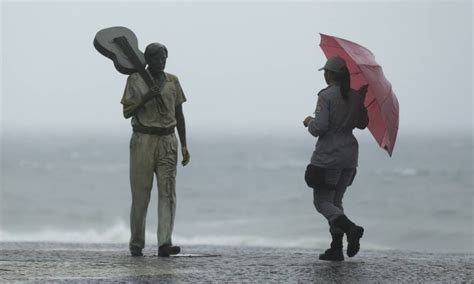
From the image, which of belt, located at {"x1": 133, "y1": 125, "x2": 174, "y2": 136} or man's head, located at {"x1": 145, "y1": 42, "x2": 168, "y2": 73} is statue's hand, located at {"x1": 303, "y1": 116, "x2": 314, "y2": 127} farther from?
man's head, located at {"x1": 145, "y1": 42, "x2": 168, "y2": 73}

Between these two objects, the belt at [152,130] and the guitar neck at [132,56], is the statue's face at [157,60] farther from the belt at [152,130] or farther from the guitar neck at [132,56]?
the belt at [152,130]

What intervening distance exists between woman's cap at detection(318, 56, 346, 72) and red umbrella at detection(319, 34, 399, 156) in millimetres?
87

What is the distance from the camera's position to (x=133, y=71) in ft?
29.0

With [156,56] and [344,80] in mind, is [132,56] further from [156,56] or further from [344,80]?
[344,80]

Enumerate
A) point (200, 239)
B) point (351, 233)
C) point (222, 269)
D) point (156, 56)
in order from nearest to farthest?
point (222, 269) → point (351, 233) → point (156, 56) → point (200, 239)

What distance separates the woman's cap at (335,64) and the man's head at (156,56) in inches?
59.5

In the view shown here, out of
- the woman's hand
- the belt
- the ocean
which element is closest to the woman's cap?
the woman's hand

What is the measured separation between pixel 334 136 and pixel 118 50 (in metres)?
2.18

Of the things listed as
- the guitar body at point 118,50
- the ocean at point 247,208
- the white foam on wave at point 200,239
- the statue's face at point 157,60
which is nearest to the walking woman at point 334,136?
the statue's face at point 157,60

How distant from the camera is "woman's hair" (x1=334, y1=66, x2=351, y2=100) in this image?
838cm

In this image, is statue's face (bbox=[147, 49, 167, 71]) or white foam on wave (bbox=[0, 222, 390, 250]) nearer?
statue's face (bbox=[147, 49, 167, 71])

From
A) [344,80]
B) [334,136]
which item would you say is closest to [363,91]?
[344,80]

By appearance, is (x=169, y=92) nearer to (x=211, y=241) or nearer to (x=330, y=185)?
(x=330, y=185)

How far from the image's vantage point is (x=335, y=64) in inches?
332
